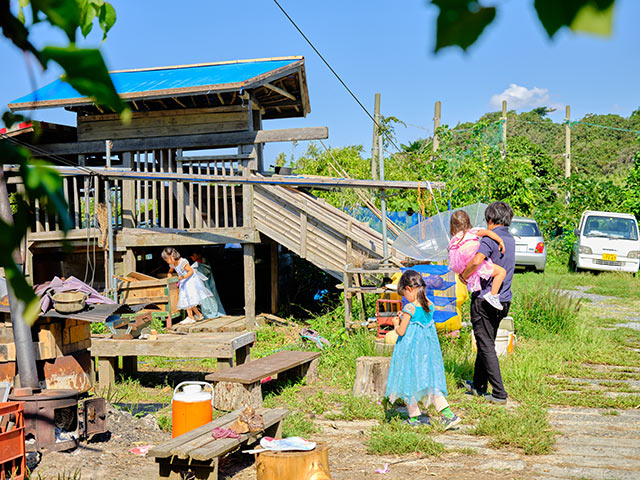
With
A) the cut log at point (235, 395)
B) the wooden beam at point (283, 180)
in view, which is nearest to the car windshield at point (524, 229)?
the wooden beam at point (283, 180)

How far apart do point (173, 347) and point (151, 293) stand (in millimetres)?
4058

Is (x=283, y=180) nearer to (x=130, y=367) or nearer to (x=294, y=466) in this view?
(x=130, y=367)

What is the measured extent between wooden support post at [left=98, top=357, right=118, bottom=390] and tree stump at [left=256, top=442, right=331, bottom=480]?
13.9ft

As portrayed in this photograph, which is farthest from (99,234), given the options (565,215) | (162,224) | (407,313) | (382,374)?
(565,215)

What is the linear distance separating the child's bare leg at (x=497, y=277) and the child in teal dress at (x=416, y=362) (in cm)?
78

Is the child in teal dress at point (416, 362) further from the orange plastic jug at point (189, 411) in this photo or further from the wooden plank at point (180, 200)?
the wooden plank at point (180, 200)

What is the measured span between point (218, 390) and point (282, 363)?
2.63 feet

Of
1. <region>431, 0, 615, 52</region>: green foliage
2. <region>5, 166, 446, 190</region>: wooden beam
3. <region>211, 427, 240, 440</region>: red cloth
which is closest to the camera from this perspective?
<region>431, 0, 615, 52</region>: green foliage

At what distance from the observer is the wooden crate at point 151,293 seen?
1170cm

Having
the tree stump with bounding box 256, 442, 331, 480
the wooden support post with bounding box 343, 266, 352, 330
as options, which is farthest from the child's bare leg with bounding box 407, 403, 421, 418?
the wooden support post with bounding box 343, 266, 352, 330

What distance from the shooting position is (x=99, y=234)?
1250 centimetres

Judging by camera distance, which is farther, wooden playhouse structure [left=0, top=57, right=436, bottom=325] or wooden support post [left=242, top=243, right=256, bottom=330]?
wooden support post [left=242, top=243, right=256, bottom=330]

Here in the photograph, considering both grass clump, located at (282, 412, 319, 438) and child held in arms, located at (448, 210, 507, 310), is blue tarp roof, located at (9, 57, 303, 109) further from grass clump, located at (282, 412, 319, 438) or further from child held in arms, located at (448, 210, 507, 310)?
grass clump, located at (282, 412, 319, 438)

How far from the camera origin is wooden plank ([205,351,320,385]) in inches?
265
